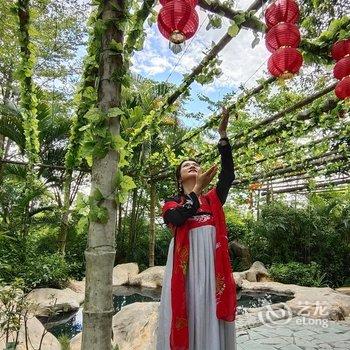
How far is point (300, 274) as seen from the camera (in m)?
10.2

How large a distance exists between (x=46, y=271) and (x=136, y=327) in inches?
188

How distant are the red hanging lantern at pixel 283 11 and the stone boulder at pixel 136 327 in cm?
313

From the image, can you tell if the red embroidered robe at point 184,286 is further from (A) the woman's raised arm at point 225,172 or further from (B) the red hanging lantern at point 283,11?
(B) the red hanging lantern at point 283,11

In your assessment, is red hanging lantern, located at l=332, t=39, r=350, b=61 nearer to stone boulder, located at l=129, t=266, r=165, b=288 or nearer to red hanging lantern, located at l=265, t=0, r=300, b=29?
red hanging lantern, located at l=265, t=0, r=300, b=29

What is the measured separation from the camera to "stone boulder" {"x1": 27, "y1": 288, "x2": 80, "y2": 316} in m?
→ 6.75

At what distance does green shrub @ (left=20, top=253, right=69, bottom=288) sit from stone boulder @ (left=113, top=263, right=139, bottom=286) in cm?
187

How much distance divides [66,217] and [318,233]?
7612 millimetres

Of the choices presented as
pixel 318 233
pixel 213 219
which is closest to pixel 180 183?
pixel 213 219

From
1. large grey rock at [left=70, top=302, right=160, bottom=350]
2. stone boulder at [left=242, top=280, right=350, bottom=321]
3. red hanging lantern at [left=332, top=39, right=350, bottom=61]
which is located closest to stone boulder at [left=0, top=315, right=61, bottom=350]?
large grey rock at [left=70, top=302, right=160, bottom=350]

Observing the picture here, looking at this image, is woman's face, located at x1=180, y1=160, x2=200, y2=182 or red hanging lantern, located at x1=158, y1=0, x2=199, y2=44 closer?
red hanging lantern, located at x1=158, y1=0, x2=199, y2=44

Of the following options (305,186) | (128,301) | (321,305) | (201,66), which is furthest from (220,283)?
(305,186)

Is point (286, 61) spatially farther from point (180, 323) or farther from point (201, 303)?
point (180, 323)

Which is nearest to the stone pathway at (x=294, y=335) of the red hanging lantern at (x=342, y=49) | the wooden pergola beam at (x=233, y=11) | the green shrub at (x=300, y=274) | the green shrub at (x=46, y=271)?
the red hanging lantern at (x=342, y=49)

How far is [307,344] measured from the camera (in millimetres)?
4207
